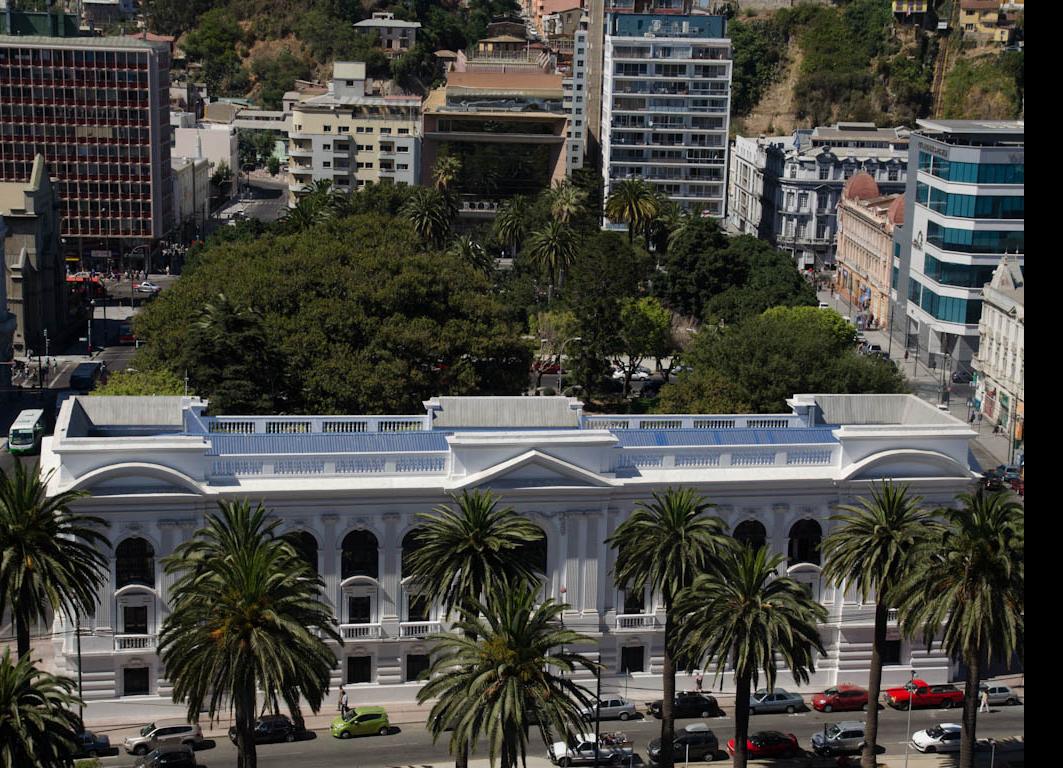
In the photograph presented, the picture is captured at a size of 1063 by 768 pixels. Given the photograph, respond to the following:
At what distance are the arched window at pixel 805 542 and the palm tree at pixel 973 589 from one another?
12.1m

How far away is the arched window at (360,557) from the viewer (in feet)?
197

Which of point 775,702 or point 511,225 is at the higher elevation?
point 511,225

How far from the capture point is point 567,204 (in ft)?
495

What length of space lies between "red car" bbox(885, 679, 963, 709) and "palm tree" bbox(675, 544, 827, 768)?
46.2 ft

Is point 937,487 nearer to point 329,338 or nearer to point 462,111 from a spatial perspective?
point 329,338

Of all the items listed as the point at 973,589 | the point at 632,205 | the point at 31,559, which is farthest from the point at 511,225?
the point at 31,559

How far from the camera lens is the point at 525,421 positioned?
66812 mm

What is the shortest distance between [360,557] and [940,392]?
71779mm

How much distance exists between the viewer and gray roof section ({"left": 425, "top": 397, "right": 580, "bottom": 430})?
66562 millimetres

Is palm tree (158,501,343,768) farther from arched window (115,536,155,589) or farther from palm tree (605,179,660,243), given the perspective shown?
palm tree (605,179,660,243)

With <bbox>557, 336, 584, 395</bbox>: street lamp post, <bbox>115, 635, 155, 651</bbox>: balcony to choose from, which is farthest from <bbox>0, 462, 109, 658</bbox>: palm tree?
<bbox>557, 336, 584, 395</bbox>: street lamp post

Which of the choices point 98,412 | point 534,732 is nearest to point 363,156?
point 98,412

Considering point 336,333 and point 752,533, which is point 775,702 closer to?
point 752,533

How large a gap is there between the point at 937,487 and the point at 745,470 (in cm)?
870
